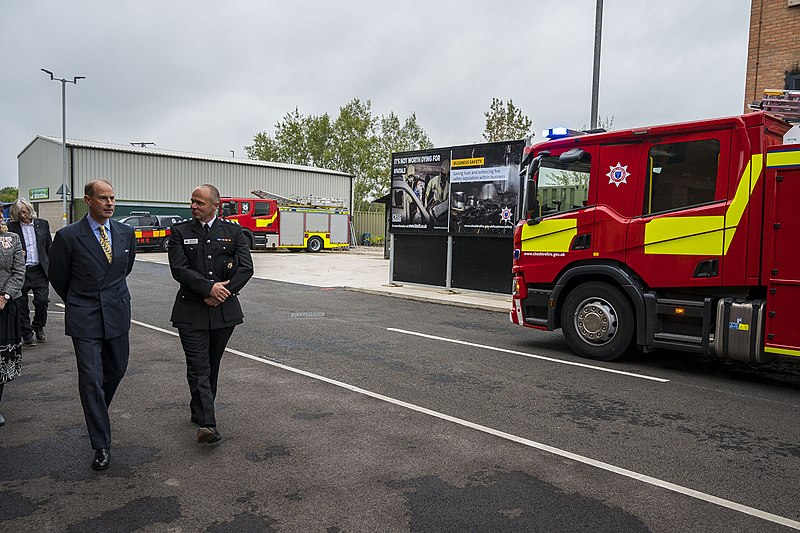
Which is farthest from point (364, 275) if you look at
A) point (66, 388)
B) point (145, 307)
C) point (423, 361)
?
point (66, 388)

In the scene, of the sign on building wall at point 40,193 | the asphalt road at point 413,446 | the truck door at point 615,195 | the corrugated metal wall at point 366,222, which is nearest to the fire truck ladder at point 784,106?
the truck door at point 615,195

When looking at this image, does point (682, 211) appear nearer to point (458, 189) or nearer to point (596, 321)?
point (596, 321)

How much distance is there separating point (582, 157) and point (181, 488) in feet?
20.5

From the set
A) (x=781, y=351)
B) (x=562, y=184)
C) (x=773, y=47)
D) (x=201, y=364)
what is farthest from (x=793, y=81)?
(x=201, y=364)

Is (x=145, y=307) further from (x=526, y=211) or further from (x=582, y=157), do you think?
(x=582, y=157)

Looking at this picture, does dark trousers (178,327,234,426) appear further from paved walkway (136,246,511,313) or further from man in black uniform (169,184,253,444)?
paved walkway (136,246,511,313)

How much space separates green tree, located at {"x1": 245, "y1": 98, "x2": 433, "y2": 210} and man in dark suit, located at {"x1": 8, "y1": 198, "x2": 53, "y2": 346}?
4261cm

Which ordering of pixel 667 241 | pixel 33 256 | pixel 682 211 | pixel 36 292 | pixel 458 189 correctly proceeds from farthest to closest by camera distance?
pixel 458 189, pixel 36 292, pixel 33 256, pixel 667 241, pixel 682 211

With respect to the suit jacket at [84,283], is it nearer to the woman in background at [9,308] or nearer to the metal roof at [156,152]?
the woman in background at [9,308]

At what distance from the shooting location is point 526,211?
8914 mm

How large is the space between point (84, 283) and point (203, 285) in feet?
2.53

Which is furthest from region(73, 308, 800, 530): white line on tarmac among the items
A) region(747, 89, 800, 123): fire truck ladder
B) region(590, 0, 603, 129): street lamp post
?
region(590, 0, 603, 129): street lamp post

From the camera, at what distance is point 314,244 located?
34.7m

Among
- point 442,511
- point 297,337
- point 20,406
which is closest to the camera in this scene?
point 442,511
